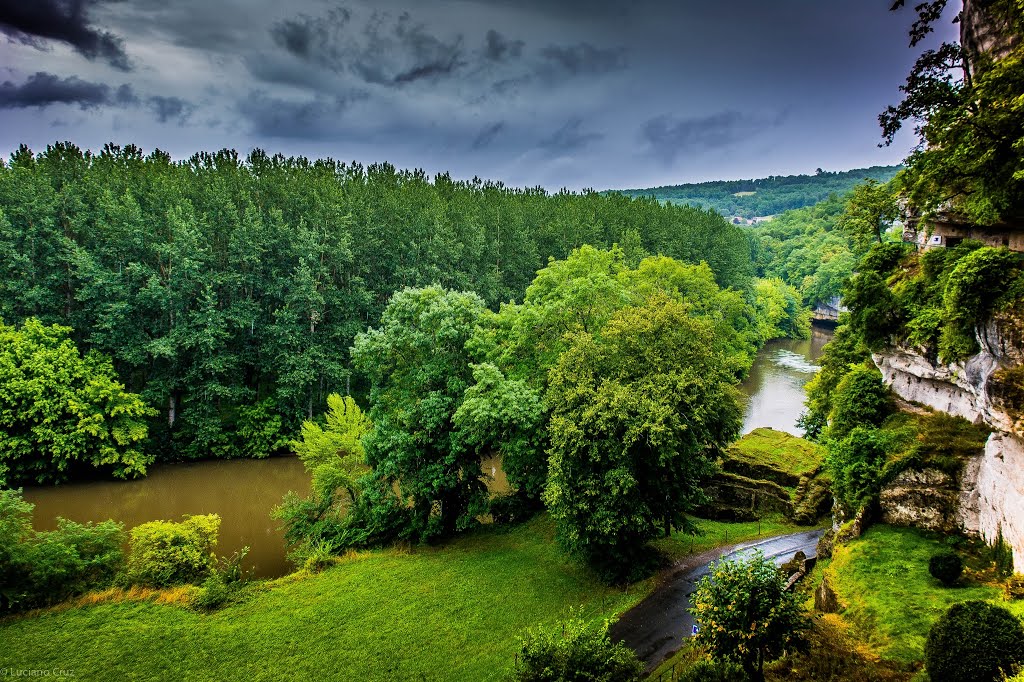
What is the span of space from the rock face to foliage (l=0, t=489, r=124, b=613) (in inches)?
1020

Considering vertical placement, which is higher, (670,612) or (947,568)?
(947,568)

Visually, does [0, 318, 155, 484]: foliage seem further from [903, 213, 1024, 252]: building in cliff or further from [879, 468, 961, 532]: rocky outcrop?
[903, 213, 1024, 252]: building in cliff

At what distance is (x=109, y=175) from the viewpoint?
127 ft

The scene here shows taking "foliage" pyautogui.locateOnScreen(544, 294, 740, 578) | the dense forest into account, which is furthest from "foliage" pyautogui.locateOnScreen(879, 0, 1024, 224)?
the dense forest

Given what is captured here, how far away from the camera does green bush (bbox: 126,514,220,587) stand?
2042 cm

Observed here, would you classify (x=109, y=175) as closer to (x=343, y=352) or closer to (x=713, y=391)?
(x=343, y=352)

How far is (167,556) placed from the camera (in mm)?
20719

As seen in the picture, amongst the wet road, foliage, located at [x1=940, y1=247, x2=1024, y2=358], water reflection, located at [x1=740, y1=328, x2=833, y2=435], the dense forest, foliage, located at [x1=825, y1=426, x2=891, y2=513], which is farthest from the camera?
water reflection, located at [x1=740, y1=328, x2=833, y2=435]

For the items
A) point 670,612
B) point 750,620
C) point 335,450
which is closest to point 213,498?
point 335,450

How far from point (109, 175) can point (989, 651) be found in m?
48.3

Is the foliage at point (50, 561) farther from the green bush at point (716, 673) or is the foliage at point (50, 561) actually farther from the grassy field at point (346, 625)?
the green bush at point (716, 673)

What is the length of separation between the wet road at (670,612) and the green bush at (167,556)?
15.0m

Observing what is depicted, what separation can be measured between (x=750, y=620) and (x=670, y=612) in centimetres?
746

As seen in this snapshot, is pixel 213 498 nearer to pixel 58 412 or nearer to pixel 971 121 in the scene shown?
pixel 58 412
